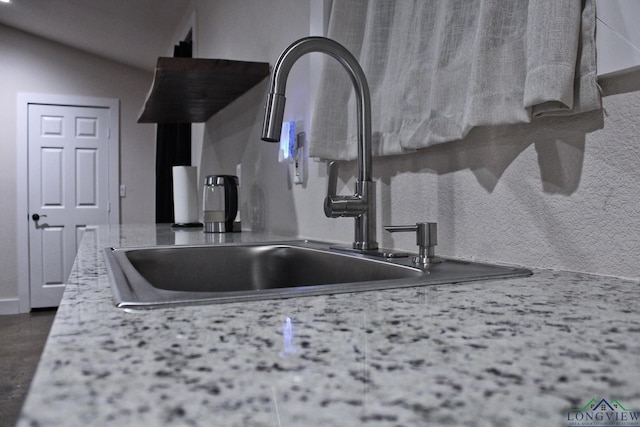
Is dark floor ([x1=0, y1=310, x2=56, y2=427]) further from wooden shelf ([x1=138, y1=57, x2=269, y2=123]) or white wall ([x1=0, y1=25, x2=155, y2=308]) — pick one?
wooden shelf ([x1=138, y1=57, x2=269, y2=123])

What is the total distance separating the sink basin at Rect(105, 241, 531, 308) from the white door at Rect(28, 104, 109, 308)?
398cm

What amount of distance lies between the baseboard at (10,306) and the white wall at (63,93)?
38 mm

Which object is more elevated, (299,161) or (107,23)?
(107,23)

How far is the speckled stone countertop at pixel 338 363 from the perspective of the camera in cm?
25

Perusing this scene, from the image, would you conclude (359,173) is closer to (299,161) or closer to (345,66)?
(345,66)

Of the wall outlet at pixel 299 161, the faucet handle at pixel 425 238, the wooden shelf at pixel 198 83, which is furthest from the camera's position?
the wooden shelf at pixel 198 83

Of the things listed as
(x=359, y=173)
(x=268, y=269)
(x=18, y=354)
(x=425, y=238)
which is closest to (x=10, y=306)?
(x=18, y=354)

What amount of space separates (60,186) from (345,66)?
4427 mm

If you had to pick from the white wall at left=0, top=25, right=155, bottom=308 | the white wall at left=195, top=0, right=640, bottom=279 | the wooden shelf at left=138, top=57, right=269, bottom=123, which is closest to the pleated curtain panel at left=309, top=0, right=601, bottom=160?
the white wall at left=195, top=0, right=640, bottom=279

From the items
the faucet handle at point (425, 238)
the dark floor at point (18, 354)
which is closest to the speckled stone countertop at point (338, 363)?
the faucet handle at point (425, 238)

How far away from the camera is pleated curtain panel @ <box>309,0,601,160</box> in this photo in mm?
675

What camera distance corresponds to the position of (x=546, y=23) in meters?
0.69

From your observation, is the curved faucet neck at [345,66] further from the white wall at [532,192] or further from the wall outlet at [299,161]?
the wall outlet at [299,161]

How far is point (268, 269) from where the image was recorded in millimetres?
1234
